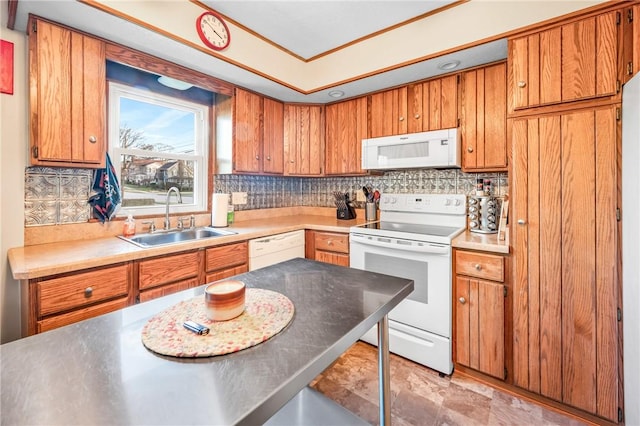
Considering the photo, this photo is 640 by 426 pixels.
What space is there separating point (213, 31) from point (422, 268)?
2.25 meters

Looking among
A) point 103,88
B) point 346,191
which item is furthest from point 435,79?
point 103,88

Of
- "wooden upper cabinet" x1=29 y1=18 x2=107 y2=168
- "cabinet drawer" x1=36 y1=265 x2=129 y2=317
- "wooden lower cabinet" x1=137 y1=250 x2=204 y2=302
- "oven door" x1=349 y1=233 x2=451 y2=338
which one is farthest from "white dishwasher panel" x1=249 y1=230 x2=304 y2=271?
"wooden upper cabinet" x1=29 y1=18 x2=107 y2=168

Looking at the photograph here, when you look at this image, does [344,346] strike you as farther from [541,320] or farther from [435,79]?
[435,79]

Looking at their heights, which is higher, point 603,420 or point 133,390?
point 133,390

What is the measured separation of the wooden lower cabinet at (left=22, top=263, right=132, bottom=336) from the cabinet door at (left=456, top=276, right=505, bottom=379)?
2079 mm

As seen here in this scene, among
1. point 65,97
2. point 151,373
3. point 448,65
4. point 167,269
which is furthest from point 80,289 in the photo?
point 448,65

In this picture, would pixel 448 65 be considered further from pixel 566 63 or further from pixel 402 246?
pixel 402 246

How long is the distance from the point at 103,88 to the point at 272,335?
1984 mm

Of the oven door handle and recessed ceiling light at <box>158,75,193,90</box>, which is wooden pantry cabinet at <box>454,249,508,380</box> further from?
recessed ceiling light at <box>158,75,193,90</box>

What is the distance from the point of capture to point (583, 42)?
154 cm

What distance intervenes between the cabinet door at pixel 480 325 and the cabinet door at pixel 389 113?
4.69 feet

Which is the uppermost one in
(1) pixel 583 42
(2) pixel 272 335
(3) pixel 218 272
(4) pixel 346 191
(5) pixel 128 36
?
(5) pixel 128 36

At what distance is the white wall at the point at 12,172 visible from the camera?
1601 millimetres

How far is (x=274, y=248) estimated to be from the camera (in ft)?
7.92
